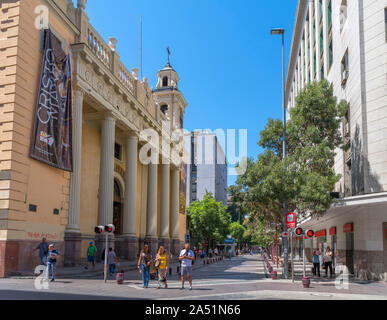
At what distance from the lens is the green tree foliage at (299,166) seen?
19.2m

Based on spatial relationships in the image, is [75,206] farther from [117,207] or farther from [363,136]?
[363,136]

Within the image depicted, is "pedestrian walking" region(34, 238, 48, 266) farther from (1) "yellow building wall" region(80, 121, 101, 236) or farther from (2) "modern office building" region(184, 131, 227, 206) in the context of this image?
(2) "modern office building" region(184, 131, 227, 206)

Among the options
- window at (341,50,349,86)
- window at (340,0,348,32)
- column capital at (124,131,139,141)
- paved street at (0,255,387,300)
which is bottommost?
paved street at (0,255,387,300)

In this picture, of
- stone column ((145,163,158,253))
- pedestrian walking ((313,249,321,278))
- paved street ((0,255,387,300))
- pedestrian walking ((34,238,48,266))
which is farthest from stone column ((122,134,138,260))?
pedestrian walking ((313,249,321,278))

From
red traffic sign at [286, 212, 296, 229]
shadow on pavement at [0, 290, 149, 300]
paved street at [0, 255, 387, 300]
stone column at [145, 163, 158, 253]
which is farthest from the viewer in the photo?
stone column at [145, 163, 158, 253]

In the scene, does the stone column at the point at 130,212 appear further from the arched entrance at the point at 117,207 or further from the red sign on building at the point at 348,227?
the red sign on building at the point at 348,227

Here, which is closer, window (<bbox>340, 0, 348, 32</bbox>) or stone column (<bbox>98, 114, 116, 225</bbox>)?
stone column (<bbox>98, 114, 116, 225</bbox>)

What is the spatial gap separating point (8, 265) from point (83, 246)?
8.98 meters

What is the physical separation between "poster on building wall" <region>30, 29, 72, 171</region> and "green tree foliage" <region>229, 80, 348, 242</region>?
30.6ft

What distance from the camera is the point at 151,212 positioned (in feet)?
111

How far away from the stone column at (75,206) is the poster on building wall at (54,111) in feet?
2.22

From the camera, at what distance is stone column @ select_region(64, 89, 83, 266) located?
63.6 feet

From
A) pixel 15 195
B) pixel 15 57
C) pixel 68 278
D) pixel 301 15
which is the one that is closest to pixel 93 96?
pixel 15 57

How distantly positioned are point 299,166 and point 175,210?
23.0 m
